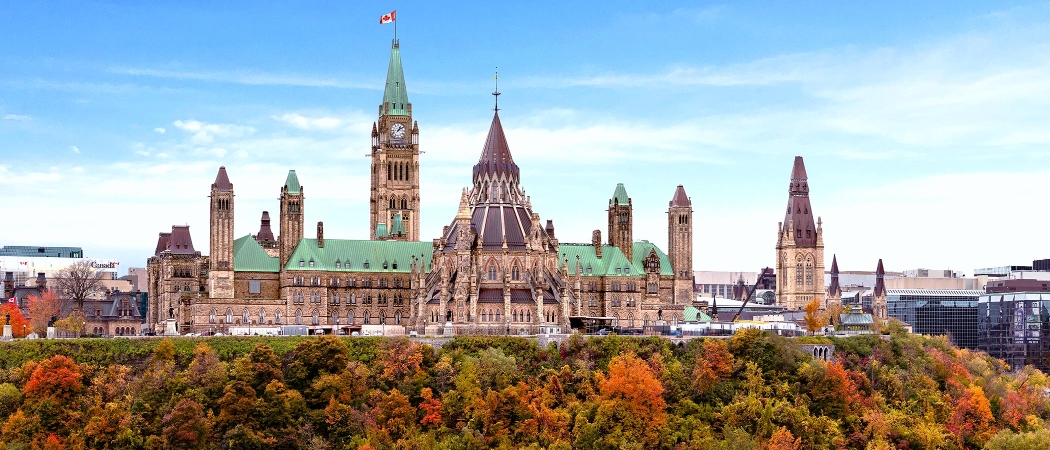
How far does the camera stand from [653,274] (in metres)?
187

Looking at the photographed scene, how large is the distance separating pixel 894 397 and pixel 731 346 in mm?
17260

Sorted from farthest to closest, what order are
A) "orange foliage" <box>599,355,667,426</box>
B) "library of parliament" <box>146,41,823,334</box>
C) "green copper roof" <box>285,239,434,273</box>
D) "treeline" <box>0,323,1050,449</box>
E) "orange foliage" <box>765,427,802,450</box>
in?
1. "green copper roof" <box>285,239,434,273</box>
2. "library of parliament" <box>146,41,823,334</box>
3. "orange foliage" <box>599,355,667,426</box>
4. "treeline" <box>0,323,1050,449</box>
5. "orange foliage" <box>765,427,802,450</box>

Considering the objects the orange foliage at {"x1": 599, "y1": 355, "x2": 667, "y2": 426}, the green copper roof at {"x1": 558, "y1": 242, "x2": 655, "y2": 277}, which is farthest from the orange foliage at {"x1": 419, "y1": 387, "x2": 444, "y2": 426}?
the green copper roof at {"x1": 558, "y1": 242, "x2": 655, "y2": 277}

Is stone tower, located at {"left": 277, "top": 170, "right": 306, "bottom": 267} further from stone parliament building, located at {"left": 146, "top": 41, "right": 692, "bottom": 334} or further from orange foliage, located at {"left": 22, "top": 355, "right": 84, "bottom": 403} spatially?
orange foliage, located at {"left": 22, "top": 355, "right": 84, "bottom": 403}

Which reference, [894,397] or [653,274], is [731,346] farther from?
[653,274]

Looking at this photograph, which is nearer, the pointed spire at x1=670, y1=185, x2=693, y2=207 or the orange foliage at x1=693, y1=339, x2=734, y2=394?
the orange foliage at x1=693, y1=339, x2=734, y2=394

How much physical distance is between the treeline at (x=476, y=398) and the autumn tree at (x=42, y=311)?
3847 cm

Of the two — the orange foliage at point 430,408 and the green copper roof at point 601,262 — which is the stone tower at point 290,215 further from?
the orange foliage at point 430,408

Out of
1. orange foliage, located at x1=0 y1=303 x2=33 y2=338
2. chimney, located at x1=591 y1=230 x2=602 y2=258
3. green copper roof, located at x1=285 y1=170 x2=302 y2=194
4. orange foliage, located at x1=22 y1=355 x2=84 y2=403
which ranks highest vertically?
green copper roof, located at x1=285 y1=170 x2=302 y2=194

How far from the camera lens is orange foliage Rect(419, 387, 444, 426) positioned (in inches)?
5359

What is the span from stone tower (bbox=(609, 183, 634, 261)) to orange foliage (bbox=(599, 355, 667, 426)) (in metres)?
50.7

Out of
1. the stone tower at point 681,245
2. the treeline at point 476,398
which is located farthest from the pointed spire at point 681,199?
the treeline at point 476,398

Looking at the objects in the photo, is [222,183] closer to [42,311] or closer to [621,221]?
[42,311]

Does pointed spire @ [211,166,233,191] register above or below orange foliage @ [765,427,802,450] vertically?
above
